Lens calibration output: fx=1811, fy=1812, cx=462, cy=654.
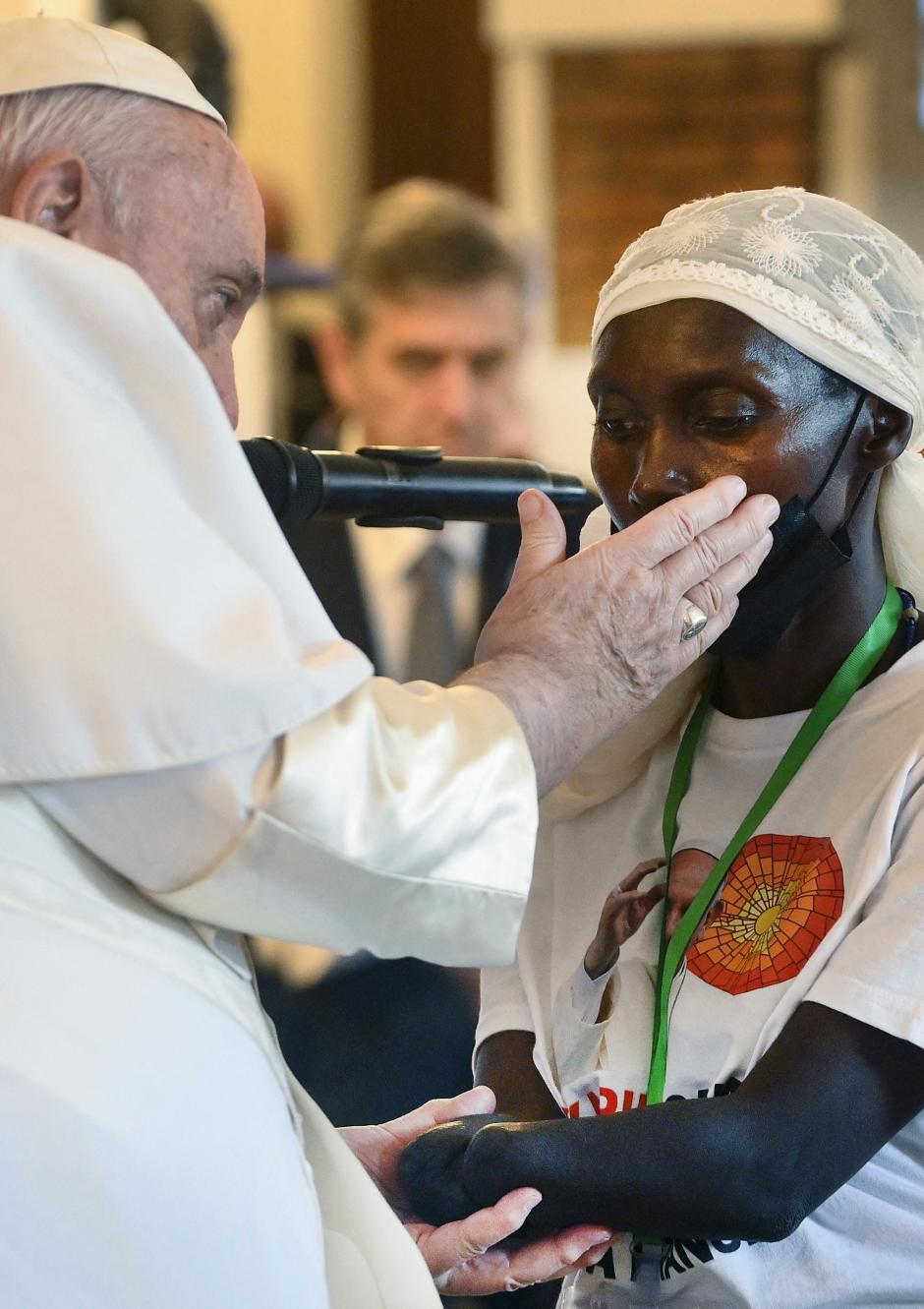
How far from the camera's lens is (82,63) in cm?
161

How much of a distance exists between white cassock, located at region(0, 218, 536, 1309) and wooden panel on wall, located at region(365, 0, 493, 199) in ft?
20.1

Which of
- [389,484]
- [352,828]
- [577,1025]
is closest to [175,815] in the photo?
[352,828]

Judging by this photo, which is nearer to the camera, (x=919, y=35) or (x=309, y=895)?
(x=309, y=895)

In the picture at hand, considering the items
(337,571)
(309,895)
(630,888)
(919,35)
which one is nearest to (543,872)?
(630,888)

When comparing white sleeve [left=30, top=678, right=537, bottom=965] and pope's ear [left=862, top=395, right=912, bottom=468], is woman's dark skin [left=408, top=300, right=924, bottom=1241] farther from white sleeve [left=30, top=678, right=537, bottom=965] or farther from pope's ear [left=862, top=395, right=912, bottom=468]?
white sleeve [left=30, top=678, right=537, bottom=965]

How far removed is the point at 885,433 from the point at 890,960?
559mm

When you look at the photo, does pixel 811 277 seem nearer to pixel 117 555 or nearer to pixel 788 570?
pixel 788 570

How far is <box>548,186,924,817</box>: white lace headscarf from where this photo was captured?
1.78m

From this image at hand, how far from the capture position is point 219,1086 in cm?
137

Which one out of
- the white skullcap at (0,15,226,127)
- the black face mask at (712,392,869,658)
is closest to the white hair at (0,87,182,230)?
the white skullcap at (0,15,226,127)

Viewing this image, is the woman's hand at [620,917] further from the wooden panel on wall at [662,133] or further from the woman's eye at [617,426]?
the wooden panel on wall at [662,133]

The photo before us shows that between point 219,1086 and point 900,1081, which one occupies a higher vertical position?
point 219,1086

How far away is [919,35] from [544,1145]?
6420 mm

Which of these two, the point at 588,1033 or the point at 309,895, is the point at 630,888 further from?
the point at 309,895
